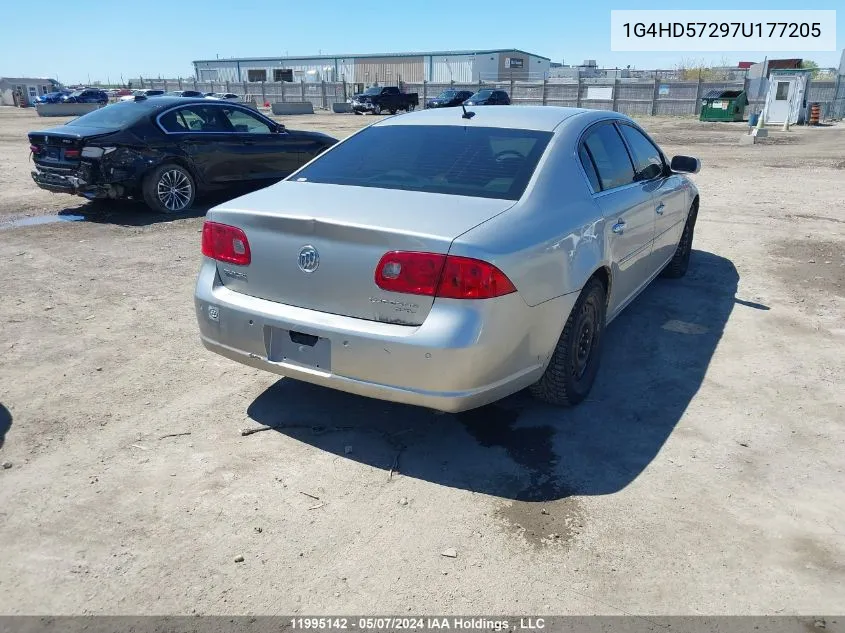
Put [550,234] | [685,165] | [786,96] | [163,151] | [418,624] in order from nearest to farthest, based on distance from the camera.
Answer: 1. [418,624]
2. [550,234]
3. [685,165]
4. [163,151]
5. [786,96]

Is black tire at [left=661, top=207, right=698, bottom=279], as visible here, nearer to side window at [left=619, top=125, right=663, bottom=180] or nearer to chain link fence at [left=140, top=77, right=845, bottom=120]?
side window at [left=619, top=125, right=663, bottom=180]

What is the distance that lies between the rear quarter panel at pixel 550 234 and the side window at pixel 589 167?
0.09m

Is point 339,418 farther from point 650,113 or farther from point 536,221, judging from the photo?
point 650,113

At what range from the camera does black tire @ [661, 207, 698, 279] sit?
6293mm

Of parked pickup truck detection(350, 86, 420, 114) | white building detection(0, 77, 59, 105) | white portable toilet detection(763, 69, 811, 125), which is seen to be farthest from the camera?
white building detection(0, 77, 59, 105)

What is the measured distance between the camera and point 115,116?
8.92 meters

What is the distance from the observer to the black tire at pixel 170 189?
8.80m

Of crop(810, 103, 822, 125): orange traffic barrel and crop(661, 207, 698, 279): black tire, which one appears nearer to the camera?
crop(661, 207, 698, 279): black tire

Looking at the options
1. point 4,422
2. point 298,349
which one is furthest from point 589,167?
point 4,422

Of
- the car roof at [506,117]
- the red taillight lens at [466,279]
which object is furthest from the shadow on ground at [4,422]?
the car roof at [506,117]

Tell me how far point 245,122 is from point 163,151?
1452mm

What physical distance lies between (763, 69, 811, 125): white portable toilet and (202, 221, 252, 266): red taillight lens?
28.1 meters

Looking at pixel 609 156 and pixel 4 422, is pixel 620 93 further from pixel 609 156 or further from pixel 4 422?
pixel 4 422

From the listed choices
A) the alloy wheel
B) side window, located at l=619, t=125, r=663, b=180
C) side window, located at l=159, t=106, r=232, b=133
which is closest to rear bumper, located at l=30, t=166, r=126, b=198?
the alloy wheel
